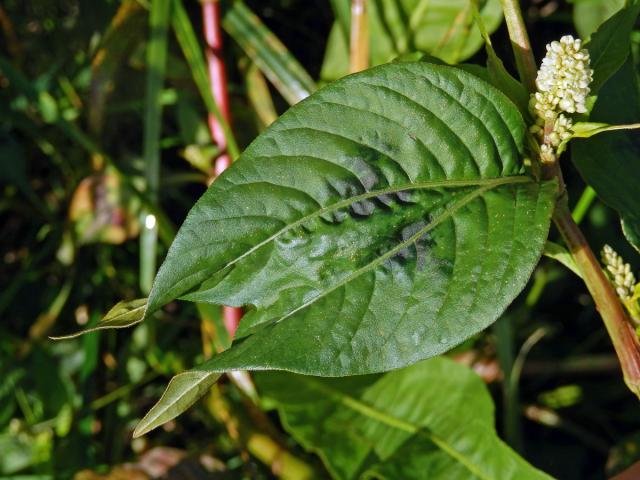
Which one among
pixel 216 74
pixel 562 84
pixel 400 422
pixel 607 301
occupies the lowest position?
pixel 400 422

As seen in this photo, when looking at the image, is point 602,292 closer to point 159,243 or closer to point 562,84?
point 562,84

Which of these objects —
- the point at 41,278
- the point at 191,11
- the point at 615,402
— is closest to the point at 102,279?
the point at 41,278

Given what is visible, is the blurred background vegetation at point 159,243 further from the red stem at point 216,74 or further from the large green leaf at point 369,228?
the large green leaf at point 369,228

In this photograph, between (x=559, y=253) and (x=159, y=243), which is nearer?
(x=559, y=253)

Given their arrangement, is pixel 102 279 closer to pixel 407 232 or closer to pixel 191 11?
pixel 191 11

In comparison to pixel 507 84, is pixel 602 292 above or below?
below

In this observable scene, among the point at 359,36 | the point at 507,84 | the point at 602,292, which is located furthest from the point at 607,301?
the point at 359,36
